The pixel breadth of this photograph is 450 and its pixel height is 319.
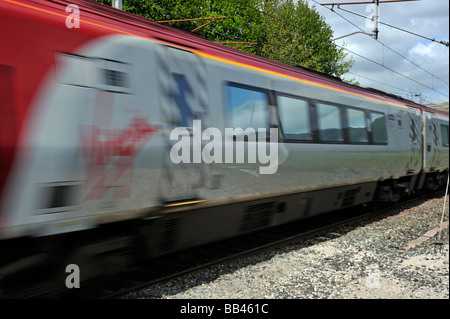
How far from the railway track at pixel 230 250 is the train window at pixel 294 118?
163 centimetres

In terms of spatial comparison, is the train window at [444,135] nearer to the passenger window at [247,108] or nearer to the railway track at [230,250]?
the railway track at [230,250]

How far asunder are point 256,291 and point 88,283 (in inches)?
66.9

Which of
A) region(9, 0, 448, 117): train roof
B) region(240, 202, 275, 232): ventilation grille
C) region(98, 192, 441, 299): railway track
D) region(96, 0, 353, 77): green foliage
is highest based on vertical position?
region(96, 0, 353, 77): green foliage

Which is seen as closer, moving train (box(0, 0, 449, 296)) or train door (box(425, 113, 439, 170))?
moving train (box(0, 0, 449, 296))

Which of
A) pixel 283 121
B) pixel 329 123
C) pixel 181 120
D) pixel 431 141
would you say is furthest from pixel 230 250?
pixel 431 141

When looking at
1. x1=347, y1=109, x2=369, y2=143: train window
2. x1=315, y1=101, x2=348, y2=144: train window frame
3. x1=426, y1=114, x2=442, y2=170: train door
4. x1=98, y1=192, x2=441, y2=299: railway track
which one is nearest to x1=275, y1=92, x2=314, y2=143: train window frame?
x1=315, y1=101, x2=348, y2=144: train window frame

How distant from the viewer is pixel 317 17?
23.1 meters

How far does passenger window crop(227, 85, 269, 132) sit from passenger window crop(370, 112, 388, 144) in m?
3.83

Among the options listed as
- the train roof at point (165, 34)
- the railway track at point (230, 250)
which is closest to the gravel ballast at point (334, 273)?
the railway track at point (230, 250)

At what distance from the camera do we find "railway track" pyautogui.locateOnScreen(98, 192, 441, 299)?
4.56 m

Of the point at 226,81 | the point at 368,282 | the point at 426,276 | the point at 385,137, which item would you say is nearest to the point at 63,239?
the point at 226,81

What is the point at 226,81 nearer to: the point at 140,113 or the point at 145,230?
the point at 140,113

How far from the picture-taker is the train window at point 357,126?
748 cm

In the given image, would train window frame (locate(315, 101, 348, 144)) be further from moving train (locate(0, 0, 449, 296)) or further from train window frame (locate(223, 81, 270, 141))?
train window frame (locate(223, 81, 270, 141))
